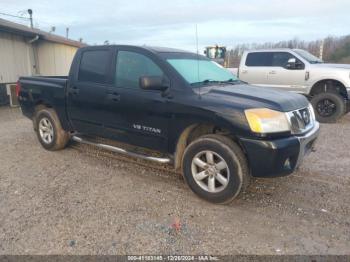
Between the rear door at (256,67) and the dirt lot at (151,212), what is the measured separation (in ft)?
16.6

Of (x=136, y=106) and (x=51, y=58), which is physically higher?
(x=51, y=58)

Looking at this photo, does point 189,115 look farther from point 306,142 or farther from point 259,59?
point 259,59

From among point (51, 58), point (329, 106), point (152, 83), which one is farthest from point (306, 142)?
point (51, 58)

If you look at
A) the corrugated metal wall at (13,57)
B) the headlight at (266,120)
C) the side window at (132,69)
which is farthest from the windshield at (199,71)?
the corrugated metal wall at (13,57)

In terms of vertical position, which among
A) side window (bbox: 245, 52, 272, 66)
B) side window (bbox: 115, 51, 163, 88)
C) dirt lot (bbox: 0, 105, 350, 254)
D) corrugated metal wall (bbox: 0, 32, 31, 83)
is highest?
corrugated metal wall (bbox: 0, 32, 31, 83)

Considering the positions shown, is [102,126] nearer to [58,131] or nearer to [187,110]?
[58,131]

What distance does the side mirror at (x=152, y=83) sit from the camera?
378cm

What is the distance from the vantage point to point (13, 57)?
45.1 feet

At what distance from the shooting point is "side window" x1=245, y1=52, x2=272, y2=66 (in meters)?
9.93

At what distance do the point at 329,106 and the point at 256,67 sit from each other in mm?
2449

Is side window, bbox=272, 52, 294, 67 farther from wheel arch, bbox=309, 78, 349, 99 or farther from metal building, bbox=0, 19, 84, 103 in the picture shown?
metal building, bbox=0, 19, 84, 103

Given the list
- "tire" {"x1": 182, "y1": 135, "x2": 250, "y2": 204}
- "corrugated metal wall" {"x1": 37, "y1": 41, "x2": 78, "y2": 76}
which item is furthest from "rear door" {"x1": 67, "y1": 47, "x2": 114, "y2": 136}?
"corrugated metal wall" {"x1": 37, "y1": 41, "x2": 78, "y2": 76}

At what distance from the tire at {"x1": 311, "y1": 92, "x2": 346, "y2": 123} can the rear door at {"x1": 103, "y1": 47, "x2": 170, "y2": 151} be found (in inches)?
255

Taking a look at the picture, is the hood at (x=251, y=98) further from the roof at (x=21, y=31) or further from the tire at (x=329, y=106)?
the roof at (x=21, y=31)
